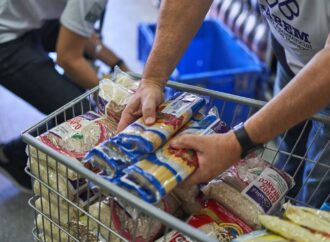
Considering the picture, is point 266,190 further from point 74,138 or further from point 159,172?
point 74,138

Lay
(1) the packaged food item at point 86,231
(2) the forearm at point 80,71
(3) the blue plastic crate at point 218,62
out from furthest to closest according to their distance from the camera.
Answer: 1. (3) the blue plastic crate at point 218,62
2. (2) the forearm at point 80,71
3. (1) the packaged food item at point 86,231

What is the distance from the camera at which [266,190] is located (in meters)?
0.79

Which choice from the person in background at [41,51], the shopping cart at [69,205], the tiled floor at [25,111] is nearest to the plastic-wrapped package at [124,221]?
the shopping cart at [69,205]

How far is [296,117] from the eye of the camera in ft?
2.23

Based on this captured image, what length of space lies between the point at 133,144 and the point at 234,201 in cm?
23

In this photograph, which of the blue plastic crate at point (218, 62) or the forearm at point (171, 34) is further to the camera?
the blue plastic crate at point (218, 62)

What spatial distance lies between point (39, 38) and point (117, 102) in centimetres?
85

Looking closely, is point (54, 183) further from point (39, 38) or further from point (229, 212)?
point (39, 38)

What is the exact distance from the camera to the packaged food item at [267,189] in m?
0.78

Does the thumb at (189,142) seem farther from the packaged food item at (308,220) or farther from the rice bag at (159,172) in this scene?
the packaged food item at (308,220)

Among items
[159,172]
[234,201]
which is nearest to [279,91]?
[234,201]

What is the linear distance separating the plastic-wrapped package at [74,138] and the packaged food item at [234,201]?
0.23m

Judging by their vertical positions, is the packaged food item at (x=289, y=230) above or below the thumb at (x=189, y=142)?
below

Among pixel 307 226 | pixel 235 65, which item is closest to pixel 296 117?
pixel 307 226
